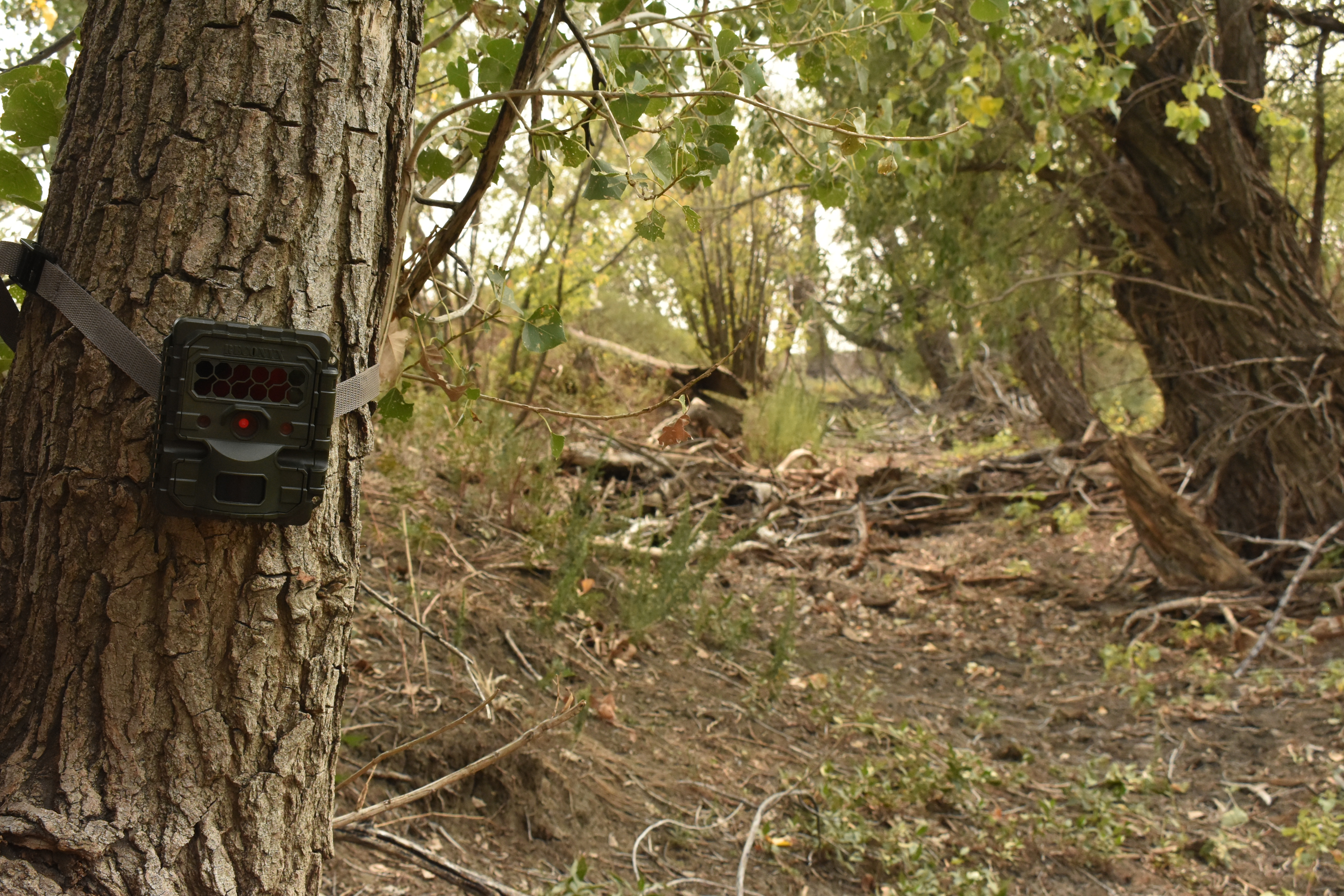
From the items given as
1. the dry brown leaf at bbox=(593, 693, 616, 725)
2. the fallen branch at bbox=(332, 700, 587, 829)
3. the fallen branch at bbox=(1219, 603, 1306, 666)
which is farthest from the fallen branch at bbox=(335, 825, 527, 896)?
the fallen branch at bbox=(1219, 603, 1306, 666)

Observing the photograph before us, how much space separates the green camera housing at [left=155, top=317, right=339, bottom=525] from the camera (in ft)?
3.34

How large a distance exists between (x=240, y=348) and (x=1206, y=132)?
5.53 meters

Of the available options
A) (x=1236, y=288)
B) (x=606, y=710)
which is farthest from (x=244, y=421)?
(x=1236, y=288)

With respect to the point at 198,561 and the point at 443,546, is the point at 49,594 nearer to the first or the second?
the point at 198,561

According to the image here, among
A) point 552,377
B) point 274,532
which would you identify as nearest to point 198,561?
point 274,532

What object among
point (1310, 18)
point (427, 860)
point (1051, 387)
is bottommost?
point (427, 860)

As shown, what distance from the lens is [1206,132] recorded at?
5121mm

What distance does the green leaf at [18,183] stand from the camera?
1369 mm

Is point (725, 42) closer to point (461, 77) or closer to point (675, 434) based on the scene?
point (461, 77)

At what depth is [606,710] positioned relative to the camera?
10.4 feet

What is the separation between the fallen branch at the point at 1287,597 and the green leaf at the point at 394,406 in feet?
13.3

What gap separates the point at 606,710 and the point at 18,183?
7.57 feet

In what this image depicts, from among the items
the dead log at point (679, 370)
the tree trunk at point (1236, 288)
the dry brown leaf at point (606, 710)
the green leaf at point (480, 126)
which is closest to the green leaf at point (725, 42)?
the green leaf at point (480, 126)

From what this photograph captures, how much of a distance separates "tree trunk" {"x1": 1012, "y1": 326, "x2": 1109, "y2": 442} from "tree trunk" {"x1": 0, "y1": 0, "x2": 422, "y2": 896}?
814cm
